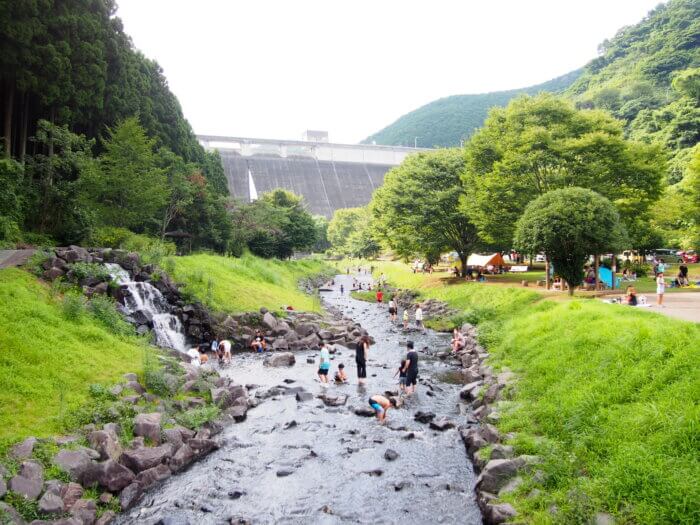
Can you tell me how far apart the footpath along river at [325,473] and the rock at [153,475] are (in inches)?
7.2

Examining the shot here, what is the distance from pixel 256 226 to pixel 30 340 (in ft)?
121

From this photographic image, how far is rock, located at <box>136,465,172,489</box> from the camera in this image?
929 centimetres

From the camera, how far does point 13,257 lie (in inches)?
682

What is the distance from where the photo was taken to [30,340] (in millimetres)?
12094

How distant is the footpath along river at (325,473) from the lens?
8477 millimetres

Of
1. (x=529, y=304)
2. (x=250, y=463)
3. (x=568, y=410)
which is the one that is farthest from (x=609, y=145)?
(x=250, y=463)

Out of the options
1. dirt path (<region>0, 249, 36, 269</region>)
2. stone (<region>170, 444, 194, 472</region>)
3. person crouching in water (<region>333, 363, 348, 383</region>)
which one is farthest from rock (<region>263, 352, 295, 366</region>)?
dirt path (<region>0, 249, 36, 269</region>)

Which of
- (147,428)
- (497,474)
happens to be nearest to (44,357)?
(147,428)

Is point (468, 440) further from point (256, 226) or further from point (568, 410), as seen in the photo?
point (256, 226)

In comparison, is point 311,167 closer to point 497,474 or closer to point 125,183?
point 125,183

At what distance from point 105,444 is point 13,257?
452 inches

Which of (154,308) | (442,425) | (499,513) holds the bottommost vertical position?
(442,425)

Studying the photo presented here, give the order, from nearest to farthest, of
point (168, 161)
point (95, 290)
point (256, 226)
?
point (95, 290) < point (168, 161) < point (256, 226)

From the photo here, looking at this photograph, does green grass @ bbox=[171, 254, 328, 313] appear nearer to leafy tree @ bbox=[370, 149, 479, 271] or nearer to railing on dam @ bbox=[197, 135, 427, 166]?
leafy tree @ bbox=[370, 149, 479, 271]
